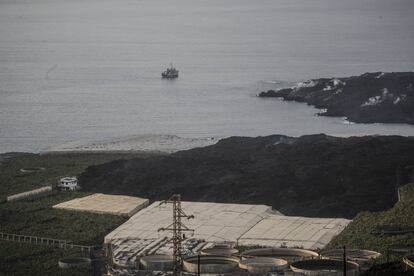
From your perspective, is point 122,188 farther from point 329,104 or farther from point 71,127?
point 329,104

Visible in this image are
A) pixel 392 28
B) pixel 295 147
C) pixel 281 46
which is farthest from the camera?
pixel 392 28

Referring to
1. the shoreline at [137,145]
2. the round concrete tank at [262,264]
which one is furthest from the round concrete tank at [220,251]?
the shoreline at [137,145]

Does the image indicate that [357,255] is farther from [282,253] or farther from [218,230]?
[218,230]

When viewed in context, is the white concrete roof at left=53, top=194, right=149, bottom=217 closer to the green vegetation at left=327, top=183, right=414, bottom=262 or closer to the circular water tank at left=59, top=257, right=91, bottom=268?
the circular water tank at left=59, top=257, right=91, bottom=268

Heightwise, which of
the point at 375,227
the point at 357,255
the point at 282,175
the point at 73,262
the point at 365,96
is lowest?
the point at 73,262

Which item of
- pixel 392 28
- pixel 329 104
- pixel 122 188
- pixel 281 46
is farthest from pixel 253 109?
pixel 392 28

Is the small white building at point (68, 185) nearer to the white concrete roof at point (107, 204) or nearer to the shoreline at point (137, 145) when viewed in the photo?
the white concrete roof at point (107, 204)

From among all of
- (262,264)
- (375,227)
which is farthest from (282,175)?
(262,264)
